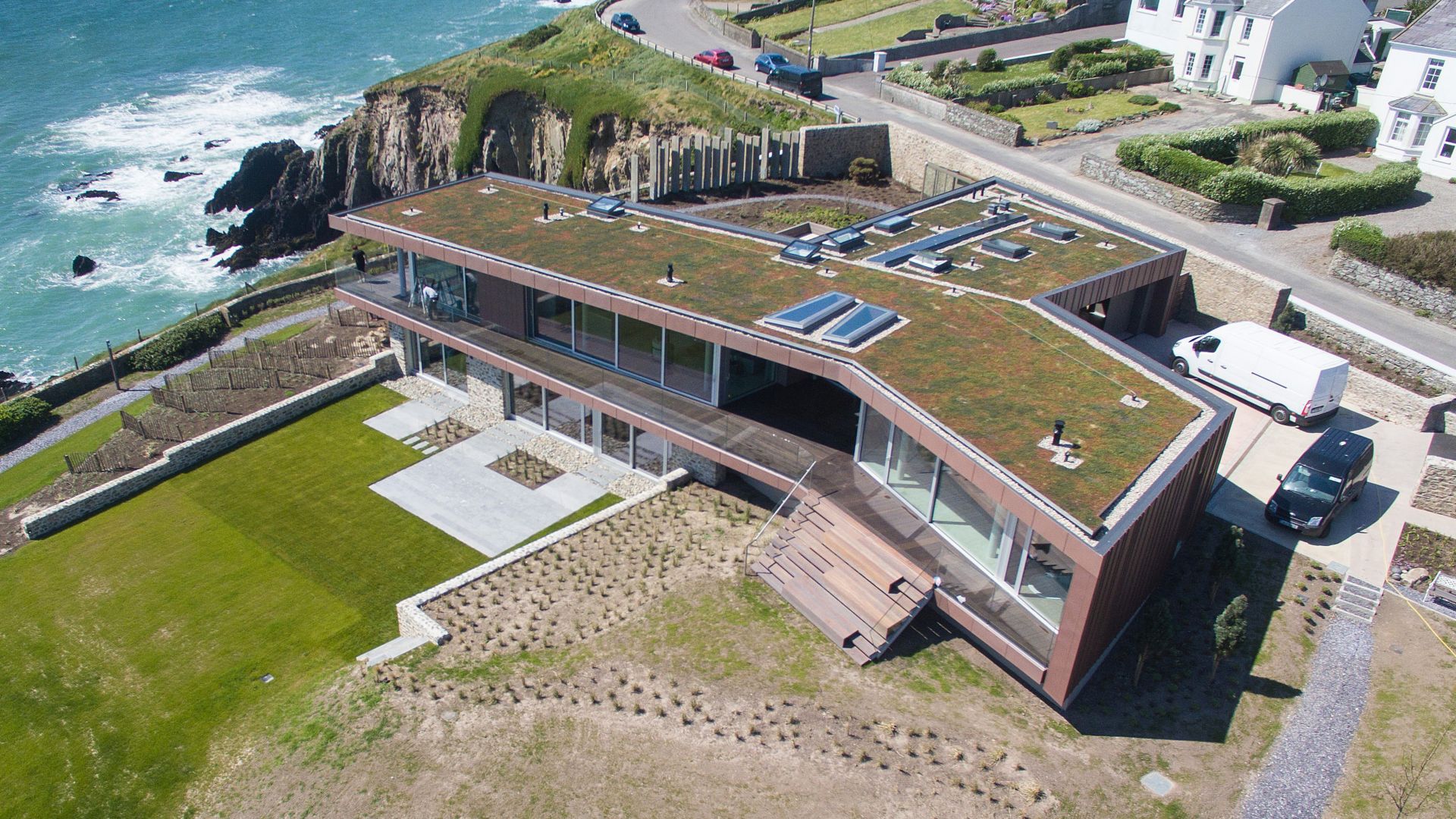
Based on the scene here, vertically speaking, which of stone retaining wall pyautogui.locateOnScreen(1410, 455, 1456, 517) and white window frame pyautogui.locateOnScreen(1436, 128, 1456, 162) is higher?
white window frame pyautogui.locateOnScreen(1436, 128, 1456, 162)

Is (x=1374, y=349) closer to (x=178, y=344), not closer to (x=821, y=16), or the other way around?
(x=178, y=344)

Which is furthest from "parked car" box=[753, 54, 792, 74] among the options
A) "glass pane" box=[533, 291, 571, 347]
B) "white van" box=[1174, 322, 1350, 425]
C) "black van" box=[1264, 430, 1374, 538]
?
"black van" box=[1264, 430, 1374, 538]

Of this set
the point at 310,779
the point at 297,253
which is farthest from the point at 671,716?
the point at 297,253

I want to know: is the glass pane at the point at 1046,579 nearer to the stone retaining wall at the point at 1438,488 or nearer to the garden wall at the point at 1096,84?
the stone retaining wall at the point at 1438,488

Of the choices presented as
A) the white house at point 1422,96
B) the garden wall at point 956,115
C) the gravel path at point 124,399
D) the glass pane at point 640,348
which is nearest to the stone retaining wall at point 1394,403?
the glass pane at point 640,348

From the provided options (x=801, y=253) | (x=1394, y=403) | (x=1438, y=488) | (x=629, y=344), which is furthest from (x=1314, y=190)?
(x=629, y=344)

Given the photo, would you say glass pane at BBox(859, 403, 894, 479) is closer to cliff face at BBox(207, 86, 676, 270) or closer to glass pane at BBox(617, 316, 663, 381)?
glass pane at BBox(617, 316, 663, 381)
